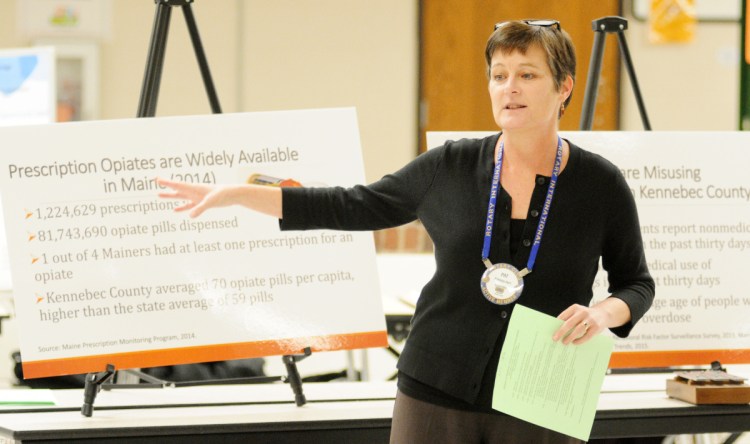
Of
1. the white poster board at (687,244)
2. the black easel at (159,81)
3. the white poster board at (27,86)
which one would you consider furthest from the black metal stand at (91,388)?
the white poster board at (27,86)

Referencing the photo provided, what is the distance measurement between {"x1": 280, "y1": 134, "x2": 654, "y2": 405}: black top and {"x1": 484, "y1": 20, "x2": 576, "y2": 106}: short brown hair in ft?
0.54

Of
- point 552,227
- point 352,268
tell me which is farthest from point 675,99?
point 552,227

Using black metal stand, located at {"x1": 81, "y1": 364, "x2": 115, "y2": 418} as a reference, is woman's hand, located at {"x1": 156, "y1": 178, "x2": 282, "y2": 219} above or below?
above

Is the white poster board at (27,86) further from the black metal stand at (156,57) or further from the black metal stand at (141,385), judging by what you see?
the black metal stand at (141,385)

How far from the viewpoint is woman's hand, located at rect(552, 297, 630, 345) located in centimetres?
162

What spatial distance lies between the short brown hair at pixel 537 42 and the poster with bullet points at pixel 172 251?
0.76m

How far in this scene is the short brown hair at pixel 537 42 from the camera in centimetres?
167

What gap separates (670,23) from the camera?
619 cm

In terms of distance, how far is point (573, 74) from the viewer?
176 centimetres

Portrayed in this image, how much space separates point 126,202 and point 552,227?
1070 millimetres

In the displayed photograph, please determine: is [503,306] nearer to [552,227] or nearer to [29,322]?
[552,227]

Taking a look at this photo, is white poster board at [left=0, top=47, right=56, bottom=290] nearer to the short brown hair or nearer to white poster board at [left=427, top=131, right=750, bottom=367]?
white poster board at [left=427, top=131, right=750, bottom=367]

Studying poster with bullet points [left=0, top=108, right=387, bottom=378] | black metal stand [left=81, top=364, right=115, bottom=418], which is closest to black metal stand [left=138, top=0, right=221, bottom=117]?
poster with bullet points [left=0, top=108, right=387, bottom=378]

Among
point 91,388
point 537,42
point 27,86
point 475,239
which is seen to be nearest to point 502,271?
point 475,239
